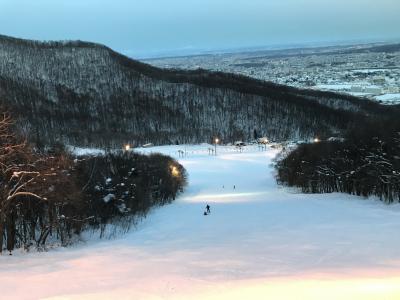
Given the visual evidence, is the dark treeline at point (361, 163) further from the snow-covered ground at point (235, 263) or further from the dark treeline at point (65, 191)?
the dark treeline at point (65, 191)

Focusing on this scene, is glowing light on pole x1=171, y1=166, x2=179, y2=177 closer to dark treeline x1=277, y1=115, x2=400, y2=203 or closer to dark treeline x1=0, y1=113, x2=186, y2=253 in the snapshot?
dark treeline x1=0, y1=113, x2=186, y2=253

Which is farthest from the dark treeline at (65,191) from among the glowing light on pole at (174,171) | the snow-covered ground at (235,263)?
the snow-covered ground at (235,263)

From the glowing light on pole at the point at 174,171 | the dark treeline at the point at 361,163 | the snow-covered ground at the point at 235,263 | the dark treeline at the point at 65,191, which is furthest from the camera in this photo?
the glowing light on pole at the point at 174,171

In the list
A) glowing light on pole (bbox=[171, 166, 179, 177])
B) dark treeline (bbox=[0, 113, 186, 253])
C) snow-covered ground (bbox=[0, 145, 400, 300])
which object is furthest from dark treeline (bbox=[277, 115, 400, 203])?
dark treeline (bbox=[0, 113, 186, 253])

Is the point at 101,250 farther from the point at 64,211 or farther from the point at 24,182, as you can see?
the point at 64,211

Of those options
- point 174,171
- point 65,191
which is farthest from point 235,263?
point 174,171

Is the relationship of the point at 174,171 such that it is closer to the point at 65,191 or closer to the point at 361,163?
the point at 361,163
